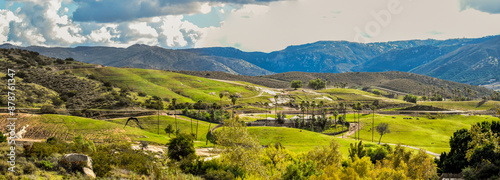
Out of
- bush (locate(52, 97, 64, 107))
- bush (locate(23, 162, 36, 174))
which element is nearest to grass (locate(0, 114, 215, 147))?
bush (locate(52, 97, 64, 107))

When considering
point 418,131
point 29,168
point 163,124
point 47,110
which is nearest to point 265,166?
point 29,168

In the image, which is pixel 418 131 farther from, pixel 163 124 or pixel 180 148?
pixel 180 148

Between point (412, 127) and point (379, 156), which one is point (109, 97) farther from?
point (412, 127)

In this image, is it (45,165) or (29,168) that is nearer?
(29,168)

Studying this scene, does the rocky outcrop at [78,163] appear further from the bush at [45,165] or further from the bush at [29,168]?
the bush at [29,168]

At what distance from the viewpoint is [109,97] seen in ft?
475

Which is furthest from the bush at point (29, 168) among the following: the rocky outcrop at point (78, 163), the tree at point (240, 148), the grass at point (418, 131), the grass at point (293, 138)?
the grass at point (418, 131)

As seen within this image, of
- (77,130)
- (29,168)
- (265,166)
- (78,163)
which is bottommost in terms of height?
(77,130)

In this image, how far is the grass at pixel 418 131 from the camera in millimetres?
117075

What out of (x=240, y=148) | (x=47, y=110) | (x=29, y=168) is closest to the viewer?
(x=29, y=168)

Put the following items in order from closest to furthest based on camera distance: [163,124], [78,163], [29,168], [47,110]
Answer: [29,168]
[78,163]
[47,110]
[163,124]

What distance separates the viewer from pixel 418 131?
133000mm

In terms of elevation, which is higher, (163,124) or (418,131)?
(163,124)

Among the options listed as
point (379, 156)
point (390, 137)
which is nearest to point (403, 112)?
point (390, 137)
